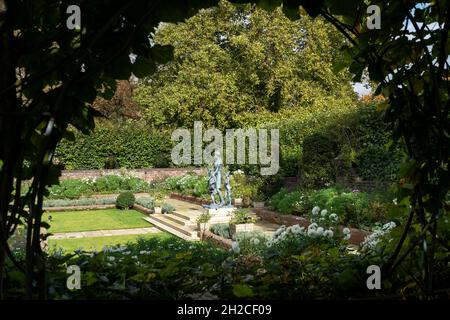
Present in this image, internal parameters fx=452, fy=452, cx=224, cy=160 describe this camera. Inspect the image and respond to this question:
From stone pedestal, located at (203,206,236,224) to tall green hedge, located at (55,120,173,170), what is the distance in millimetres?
12888

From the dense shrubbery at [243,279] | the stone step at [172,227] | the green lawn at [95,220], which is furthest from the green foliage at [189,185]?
the dense shrubbery at [243,279]

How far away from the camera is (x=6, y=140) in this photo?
4.67ft

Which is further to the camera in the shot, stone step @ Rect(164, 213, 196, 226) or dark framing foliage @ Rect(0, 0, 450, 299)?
stone step @ Rect(164, 213, 196, 226)

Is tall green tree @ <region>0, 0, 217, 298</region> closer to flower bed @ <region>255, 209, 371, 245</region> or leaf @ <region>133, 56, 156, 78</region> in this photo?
leaf @ <region>133, 56, 156, 78</region>

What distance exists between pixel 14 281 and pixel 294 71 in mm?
25915

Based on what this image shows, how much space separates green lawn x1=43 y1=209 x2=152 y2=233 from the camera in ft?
41.6

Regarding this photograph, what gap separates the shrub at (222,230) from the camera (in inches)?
417

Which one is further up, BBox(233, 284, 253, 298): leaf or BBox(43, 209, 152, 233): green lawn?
BBox(233, 284, 253, 298): leaf

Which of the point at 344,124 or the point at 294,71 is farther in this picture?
the point at 294,71

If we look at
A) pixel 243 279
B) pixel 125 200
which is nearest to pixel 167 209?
pixel 125 200

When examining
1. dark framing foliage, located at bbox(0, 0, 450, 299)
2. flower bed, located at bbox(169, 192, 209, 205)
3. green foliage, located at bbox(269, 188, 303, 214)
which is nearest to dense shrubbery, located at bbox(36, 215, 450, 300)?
dark framing foliage, located at bbox(0, 0, 450, 299)

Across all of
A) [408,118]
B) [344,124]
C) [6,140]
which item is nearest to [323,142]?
[344,124]

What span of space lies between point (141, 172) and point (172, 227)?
11.6 metres

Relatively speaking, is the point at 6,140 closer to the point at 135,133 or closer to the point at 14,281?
the point at 14,281
